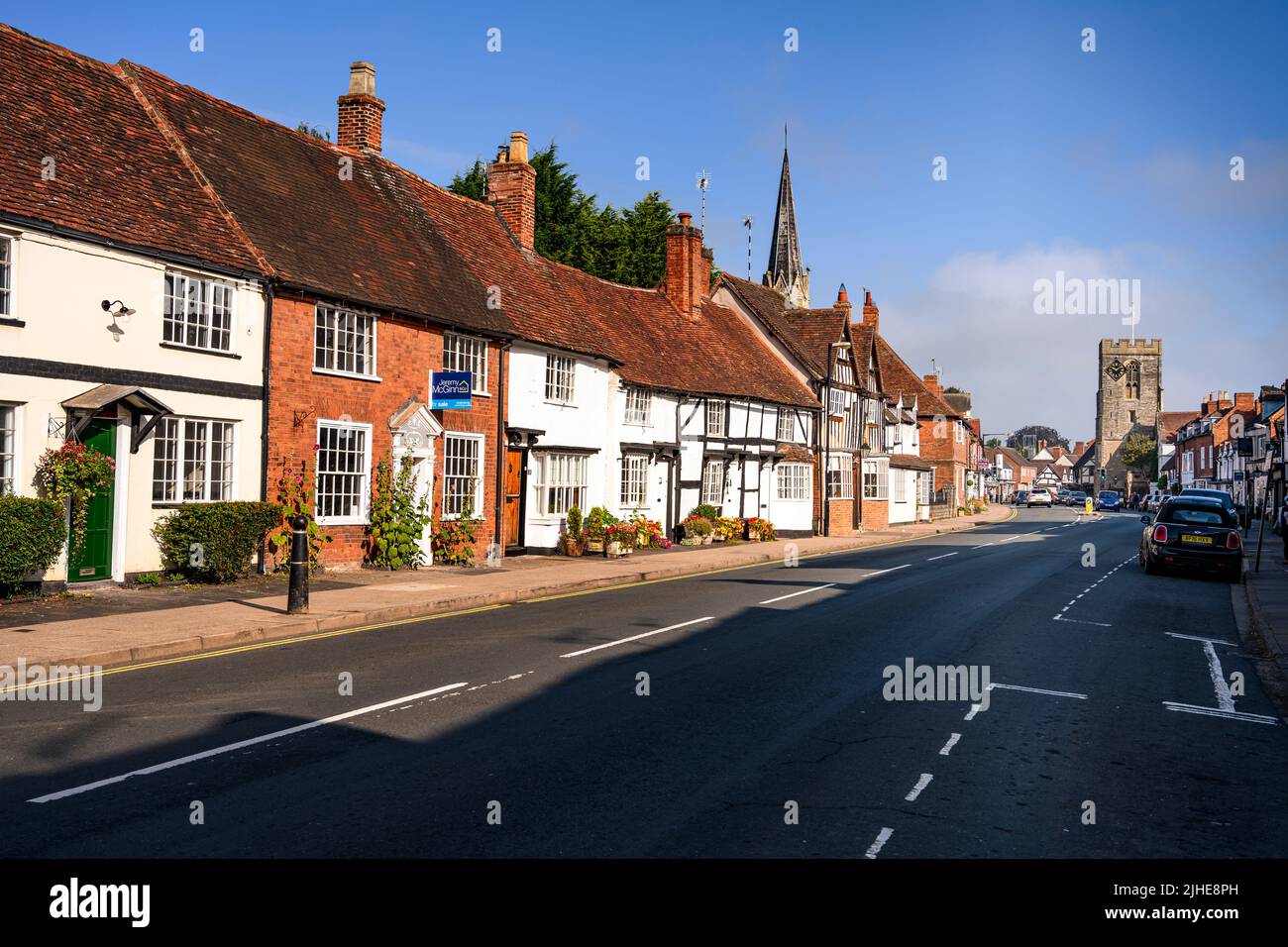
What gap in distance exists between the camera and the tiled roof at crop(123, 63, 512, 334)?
19.4m

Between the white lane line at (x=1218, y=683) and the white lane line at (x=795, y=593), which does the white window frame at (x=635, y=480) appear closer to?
the white lane line at (x=795, y=593)

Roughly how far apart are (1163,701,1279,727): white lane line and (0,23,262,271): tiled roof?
1504 cm

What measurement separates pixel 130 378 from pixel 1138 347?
461 ft

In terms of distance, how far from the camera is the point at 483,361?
80.1 ft

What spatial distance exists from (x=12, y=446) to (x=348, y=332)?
686 centimetres

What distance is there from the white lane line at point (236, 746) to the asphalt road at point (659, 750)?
32mm

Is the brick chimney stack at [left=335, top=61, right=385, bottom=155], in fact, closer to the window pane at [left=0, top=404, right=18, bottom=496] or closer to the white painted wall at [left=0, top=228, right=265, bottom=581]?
the white painted wall at [left=0, top=228, right=265, bottom=581]

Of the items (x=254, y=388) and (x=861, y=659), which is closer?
(x=861, y=659)

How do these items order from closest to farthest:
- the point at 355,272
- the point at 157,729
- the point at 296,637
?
the point at 157,729
the point at 296,637
the point at 355,272

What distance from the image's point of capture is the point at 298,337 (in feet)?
63.1

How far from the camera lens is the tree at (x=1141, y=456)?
131 meters

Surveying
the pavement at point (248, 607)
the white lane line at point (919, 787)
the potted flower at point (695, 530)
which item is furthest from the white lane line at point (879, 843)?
the potted flower at point (695, 530)

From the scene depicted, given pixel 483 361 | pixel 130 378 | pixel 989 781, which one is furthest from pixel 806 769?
pixel 483 361
